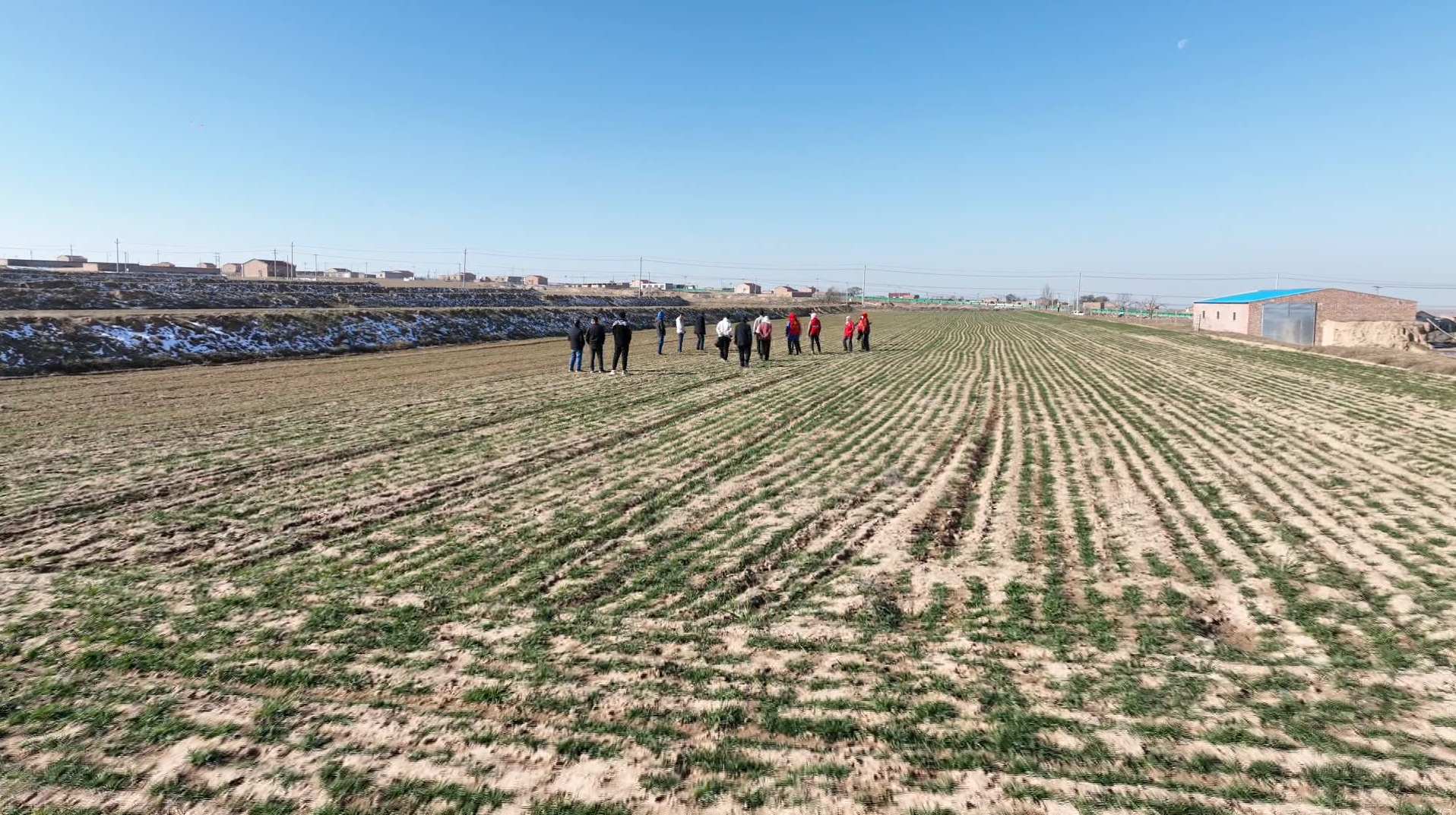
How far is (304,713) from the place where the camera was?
13.1 feet

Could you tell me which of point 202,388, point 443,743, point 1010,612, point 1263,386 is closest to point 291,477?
point 443,743

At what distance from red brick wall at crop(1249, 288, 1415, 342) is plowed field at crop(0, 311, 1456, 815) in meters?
35.2

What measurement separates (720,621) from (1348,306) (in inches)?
1912

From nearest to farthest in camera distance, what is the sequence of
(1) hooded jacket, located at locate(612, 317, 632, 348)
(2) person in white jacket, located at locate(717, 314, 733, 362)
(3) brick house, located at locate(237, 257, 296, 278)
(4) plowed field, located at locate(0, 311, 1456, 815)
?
1. (4) plowed field, located at locate(0, 311, 1456, 815)
2. (1) hooded jacket, located at locate(612, 317, 632, 348)
3. (2) person in white jacket, located at locate(717, 314, 733, 362)
4. (3) brick house, located at locate(237, 257, 296, 278)

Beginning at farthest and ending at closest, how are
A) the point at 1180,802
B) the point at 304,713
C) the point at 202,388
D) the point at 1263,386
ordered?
the point at 1263,386
the point at 202,388
the point at 304,713
the point at 1180,802

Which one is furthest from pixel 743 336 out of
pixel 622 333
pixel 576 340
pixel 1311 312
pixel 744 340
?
pixel 1311 312

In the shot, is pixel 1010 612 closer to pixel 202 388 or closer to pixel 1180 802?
pixel 1180 802

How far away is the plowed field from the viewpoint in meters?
3.48

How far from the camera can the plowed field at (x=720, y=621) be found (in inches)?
137

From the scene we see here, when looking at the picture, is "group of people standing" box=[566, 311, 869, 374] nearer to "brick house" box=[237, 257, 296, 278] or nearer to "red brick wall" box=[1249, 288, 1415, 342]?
"red brick wall" box=[1249, 288, 1415, 342]

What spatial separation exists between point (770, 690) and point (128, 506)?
7.18 metres

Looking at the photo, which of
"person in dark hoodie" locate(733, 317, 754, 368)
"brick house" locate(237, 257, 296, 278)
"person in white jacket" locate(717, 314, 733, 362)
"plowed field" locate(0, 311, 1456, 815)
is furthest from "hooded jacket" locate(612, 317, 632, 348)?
"brick house" locate(237, 257, 296, 278)

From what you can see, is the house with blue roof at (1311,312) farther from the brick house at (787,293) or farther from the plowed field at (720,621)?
the brick house at (787,293)

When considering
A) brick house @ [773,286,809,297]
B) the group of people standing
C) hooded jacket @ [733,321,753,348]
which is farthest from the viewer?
brick house @ [773,286,809,297]
